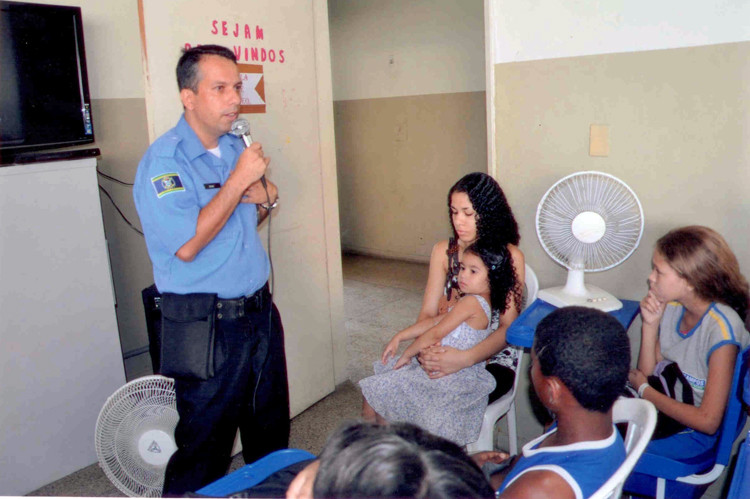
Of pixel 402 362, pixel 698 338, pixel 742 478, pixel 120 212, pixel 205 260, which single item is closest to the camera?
pixel 742 478

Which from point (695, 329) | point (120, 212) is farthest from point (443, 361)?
point (120, 212)

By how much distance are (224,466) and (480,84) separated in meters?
3.91

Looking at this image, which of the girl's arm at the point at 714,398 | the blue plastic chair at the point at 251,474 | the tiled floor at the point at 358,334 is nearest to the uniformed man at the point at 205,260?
the blue plastic chair at the point at 251,474

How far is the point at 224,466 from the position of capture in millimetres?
1944

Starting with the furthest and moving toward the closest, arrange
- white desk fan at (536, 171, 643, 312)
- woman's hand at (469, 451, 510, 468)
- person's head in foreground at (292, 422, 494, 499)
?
white desk fan at (536, 171, 643, 312) < woman's hand at (469, 451, 510, 468) < person's head in foreground at (292, 422, 494, 499)

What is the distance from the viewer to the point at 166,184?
1.73 metres

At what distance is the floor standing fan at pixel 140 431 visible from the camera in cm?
205

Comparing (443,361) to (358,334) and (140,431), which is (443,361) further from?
(358,334)

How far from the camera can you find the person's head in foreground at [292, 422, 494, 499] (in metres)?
0.64

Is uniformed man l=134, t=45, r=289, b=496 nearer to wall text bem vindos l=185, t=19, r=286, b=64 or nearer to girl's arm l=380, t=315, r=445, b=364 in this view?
girl's arm l=380, t=315, r=445, b=364

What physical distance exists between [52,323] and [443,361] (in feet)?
5.15

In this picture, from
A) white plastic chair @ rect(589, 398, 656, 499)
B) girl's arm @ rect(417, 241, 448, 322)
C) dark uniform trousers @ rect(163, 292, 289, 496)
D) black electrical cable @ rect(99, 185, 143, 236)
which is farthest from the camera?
black electrical cable @ rect(99, 185, 143, 236)

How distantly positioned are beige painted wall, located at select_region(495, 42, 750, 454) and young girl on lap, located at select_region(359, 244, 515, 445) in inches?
15.1

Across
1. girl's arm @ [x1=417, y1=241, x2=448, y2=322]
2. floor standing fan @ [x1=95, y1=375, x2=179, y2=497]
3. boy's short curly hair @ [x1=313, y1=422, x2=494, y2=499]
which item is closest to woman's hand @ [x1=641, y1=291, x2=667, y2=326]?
girl's arm @ [x1=417, y1=241, x2=448, y2=322]
